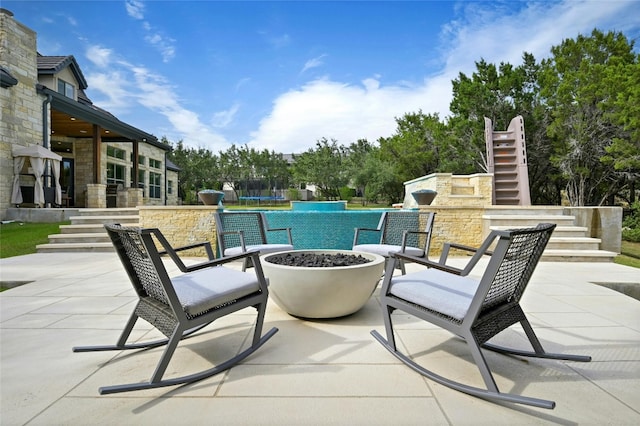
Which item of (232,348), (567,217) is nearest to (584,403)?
(232,348)

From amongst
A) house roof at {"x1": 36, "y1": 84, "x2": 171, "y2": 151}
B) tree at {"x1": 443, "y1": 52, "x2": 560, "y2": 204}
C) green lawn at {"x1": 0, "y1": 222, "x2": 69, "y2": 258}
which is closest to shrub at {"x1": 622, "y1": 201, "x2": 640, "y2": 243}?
tree at {"x1": 443, "y1": 52, "x2": 560, "y2": 204}

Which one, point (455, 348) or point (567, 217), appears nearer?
point (455, 348)

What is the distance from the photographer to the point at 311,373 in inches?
80.7

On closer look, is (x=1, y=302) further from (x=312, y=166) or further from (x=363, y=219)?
(x=312, y=166)

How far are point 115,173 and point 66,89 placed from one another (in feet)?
13.9

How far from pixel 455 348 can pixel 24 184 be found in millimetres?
13082

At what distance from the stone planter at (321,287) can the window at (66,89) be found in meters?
15.6

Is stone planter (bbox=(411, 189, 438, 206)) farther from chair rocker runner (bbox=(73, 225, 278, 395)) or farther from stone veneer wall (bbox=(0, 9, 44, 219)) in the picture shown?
stone veneer wall (bbox=(0, 9, 44, 219))

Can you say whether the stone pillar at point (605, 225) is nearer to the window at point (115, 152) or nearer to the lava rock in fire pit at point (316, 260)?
the lava rock in fire pit at point (316, 260)

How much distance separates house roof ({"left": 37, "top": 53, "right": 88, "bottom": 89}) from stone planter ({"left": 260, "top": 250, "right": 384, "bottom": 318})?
14.9 meters

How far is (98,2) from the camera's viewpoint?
11891 mm

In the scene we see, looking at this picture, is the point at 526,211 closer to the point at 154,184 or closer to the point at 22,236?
the point at 22,236

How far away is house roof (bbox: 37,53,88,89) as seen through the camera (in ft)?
40.8

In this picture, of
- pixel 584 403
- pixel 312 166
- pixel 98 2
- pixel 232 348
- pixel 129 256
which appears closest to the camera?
pixel 584 403
